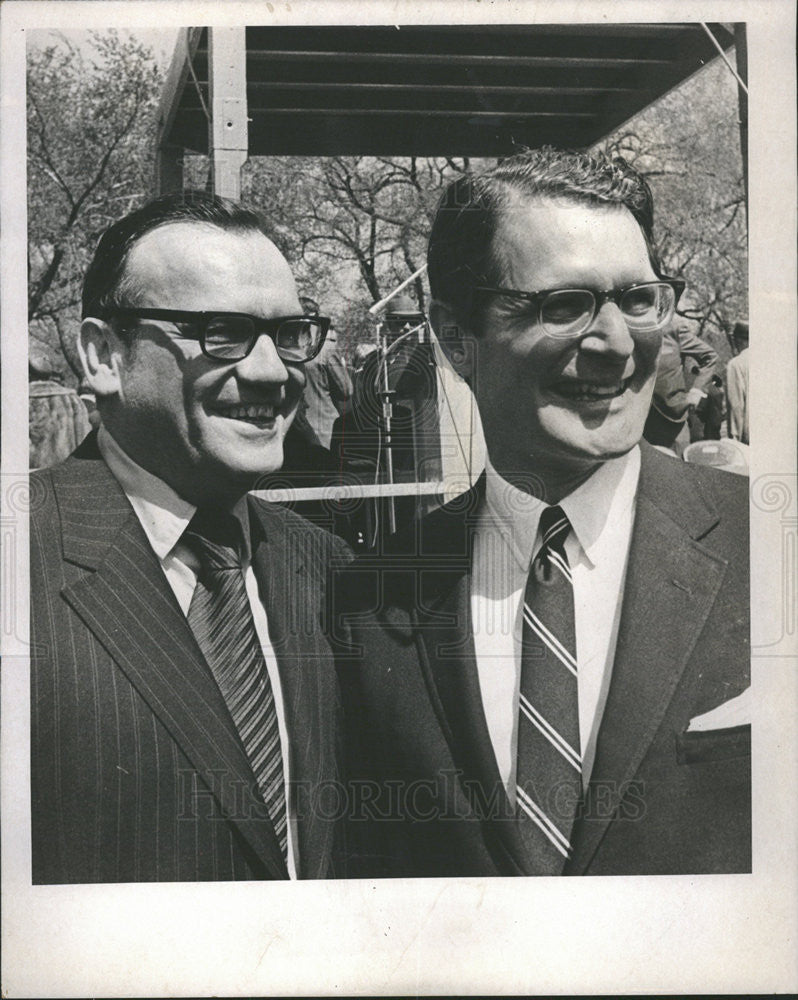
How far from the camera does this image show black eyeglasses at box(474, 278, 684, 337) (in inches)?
126

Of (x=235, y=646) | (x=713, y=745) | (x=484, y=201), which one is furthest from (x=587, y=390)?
(x=235, y=646)

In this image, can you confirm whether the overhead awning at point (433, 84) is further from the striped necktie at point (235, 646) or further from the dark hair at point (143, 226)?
the striped necktie at point (235, 646)

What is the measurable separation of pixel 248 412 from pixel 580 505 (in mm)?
1041

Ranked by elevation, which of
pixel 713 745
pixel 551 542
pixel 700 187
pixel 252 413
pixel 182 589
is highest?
pixel 700 187

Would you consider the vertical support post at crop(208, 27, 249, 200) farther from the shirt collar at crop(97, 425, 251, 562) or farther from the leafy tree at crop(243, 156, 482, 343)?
the shirt collar at crop(97, 425, 251, 562)

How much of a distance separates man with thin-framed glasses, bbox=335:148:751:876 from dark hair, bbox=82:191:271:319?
2.02 ft

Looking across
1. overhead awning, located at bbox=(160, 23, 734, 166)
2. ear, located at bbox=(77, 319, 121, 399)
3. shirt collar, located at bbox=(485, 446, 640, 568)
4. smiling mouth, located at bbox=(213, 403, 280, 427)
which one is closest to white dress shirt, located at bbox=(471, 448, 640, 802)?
shirt collar, located at bbox=(485, 446, 640, 568)

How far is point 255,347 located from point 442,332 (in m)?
0.56

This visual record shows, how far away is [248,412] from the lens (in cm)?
321

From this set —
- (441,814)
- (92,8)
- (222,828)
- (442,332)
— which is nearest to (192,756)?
(222,828)

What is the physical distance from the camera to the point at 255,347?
319 centimetres

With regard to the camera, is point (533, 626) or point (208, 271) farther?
point (533, 626)

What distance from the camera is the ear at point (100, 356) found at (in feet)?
10.6

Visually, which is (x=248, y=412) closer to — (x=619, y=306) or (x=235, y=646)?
(x=235, y=646)
